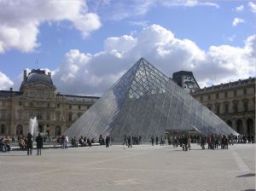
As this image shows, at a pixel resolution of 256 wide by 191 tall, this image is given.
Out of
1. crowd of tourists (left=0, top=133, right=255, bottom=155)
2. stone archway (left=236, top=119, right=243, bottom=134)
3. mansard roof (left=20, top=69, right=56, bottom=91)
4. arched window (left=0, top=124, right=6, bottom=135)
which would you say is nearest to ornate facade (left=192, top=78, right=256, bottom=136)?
stone archway (left=236, top=119, right=243, bottom=134)

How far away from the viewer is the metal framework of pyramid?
142 ft

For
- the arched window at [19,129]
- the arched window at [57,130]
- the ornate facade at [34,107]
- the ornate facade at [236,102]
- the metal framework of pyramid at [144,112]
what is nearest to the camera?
the metal framework of pyramid at [144,112]

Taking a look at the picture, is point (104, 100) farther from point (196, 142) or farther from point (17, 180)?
point (17, 180)

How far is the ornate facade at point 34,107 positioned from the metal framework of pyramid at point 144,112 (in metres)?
66.8

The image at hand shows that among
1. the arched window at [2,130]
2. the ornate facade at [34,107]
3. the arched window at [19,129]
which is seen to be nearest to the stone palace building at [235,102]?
the ornate facade at [34,107]

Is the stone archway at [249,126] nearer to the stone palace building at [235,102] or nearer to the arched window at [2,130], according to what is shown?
the stone palace building at [235,102]

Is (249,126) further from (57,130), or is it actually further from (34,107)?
(34,107)

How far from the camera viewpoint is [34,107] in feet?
374

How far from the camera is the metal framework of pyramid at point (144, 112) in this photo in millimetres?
43188

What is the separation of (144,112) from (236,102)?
50.4 m

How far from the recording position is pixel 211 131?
4531cm

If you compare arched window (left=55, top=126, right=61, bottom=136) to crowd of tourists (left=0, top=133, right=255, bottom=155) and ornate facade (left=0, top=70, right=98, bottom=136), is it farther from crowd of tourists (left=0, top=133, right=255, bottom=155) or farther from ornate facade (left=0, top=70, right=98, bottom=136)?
crowd of tourists (left=0, top=133, right=255, bottom=155)

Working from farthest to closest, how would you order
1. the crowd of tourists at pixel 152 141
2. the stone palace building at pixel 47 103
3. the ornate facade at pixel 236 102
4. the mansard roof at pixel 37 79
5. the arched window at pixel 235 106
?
the mansard roof at pixel 37 79 → the stone palace building at pixel 47 103 → the arched window at pixel 235 106 → the ornate facade at pixel 236 102 → the crowd of tourists at pixel 152 141

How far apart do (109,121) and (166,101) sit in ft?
21.4
